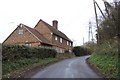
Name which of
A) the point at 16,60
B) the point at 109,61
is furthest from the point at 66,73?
the point at 16,60

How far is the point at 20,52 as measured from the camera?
98.3ft

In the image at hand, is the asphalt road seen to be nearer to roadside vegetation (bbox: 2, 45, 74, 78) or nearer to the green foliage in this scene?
the green foliage

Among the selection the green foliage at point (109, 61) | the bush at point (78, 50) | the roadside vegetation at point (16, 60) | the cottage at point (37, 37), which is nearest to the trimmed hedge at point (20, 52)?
the roadside vegetation at point (16, 60)

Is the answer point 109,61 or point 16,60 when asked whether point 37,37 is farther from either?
point 109,61

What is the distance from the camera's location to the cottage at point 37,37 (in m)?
56.4

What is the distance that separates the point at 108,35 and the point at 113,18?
11.7ft

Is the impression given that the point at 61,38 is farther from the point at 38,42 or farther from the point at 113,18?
the point at 113,18

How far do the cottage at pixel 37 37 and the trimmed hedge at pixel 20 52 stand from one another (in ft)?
41.5

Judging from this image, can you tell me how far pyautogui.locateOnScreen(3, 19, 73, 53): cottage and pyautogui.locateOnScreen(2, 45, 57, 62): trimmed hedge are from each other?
41.5 feet

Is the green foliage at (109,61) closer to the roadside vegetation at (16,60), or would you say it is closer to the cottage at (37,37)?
the roadside vegetation at (16,60)

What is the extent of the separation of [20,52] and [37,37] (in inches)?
1035

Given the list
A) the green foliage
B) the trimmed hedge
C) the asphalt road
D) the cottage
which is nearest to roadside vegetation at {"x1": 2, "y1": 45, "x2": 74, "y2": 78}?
the trimmed hedge

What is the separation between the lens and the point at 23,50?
31250 mm

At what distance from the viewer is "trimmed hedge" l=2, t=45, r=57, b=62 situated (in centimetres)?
2552
